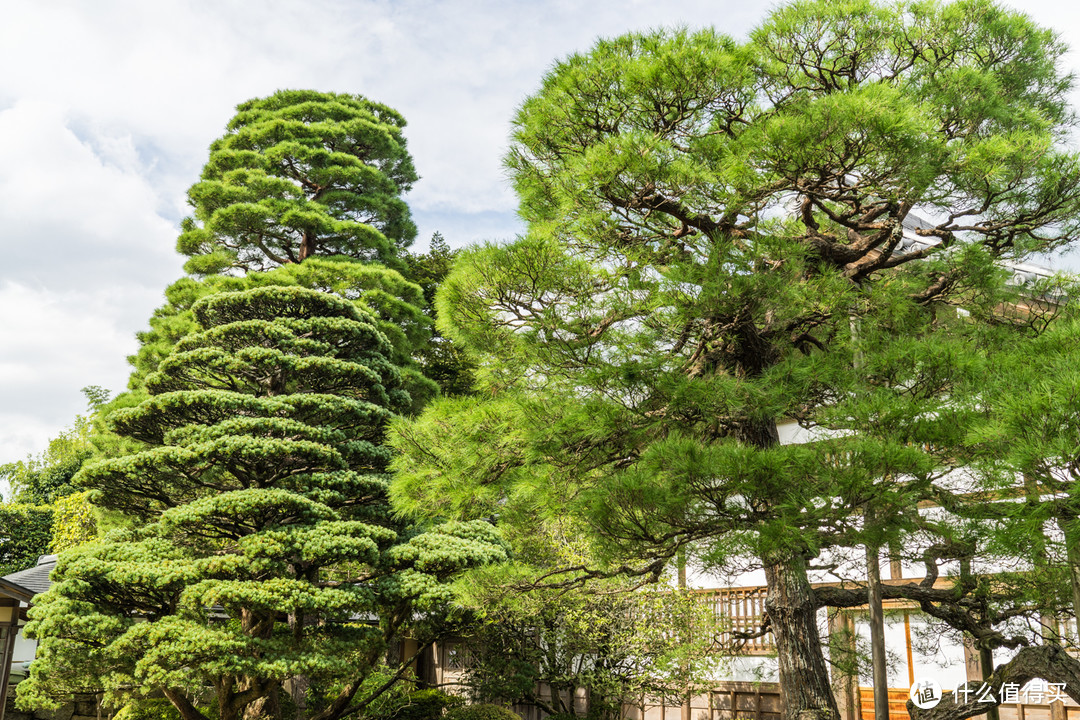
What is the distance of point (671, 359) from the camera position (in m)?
4.56

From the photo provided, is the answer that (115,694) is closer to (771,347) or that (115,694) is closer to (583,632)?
(583,632)

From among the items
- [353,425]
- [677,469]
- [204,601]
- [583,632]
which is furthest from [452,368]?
[677,469]

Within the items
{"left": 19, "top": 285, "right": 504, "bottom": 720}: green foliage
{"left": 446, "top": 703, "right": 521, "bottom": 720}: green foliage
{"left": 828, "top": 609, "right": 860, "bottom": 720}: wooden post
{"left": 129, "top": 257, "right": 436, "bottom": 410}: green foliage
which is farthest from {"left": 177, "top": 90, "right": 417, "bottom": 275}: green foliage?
{"left": 828, "top": 609, "right": 860, "bottom": 720}: wooden post

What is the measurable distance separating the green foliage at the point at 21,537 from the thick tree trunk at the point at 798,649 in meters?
19.0

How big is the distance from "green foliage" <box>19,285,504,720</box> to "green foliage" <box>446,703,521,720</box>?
3.85ft

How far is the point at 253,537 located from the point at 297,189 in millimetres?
5795

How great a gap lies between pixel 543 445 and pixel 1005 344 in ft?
8.58

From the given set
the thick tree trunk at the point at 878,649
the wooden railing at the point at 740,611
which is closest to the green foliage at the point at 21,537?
the wooden railing at the point at 740,611

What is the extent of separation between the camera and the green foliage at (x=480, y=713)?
8.29 metres

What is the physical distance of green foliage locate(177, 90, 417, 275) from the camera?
1049 cm

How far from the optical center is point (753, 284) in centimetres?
406

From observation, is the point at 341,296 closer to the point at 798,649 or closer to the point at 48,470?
the point at 798,649

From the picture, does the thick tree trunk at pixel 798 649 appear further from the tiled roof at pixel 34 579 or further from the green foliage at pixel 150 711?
the tiled roof at pixel 34 579

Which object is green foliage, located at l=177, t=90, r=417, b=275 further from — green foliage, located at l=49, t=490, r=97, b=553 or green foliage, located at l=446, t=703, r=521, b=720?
green foliage, located at l=446, t=703, r=521, b=720
